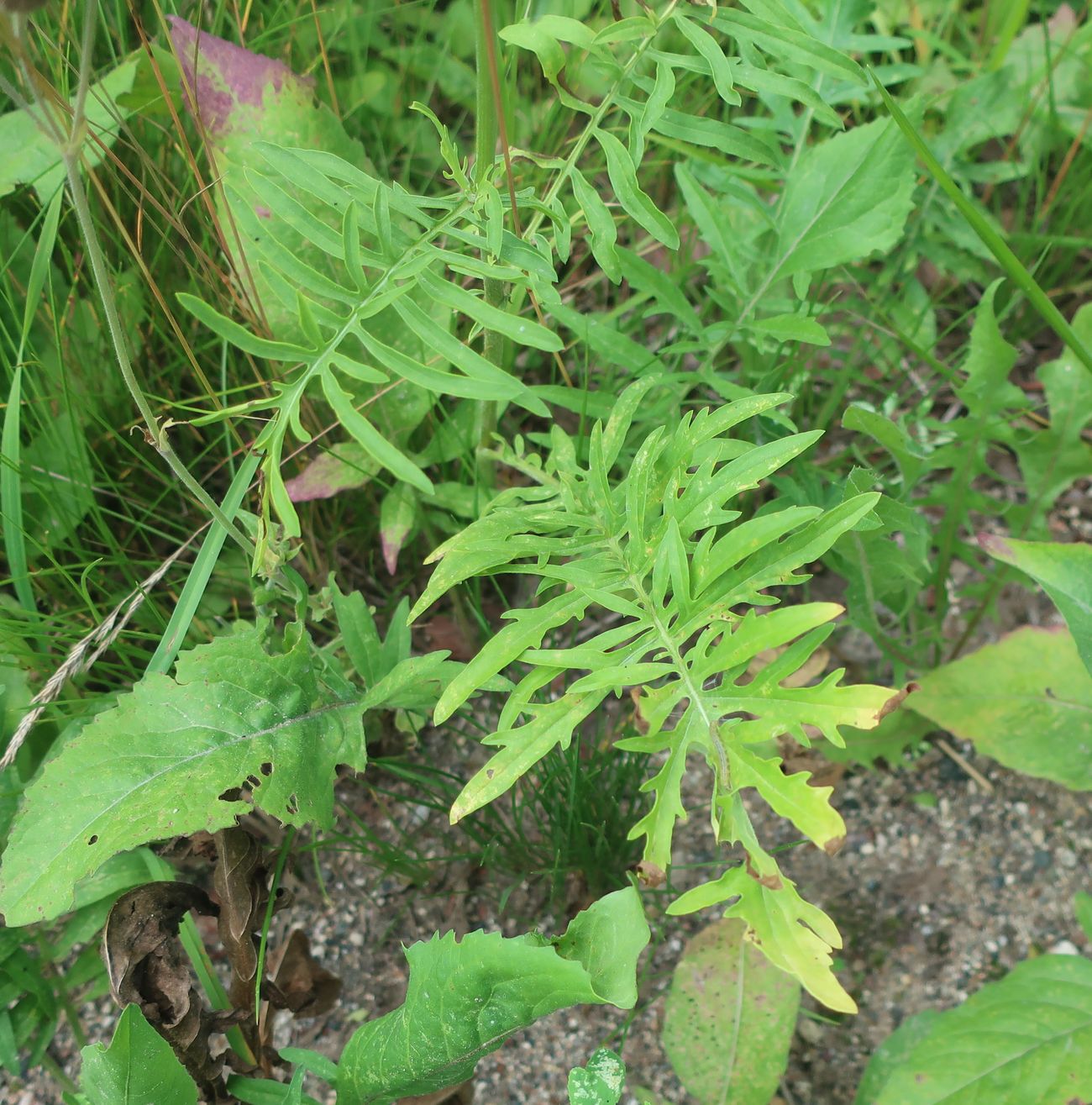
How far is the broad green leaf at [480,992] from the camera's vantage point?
3.66ft

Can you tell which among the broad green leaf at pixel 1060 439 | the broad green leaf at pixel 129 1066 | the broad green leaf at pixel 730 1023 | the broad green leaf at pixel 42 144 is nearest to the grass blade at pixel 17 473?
the broad green leaf at pixel 42 144

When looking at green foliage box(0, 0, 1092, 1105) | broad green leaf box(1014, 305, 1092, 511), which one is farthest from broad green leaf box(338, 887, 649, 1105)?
broad green leaf box(1014, 305, 1092, 511)

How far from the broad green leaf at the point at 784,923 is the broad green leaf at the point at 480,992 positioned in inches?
7.0

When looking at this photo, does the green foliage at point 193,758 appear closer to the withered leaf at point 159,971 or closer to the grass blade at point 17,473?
the withered leaf at point 159,971

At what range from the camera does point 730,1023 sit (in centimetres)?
143

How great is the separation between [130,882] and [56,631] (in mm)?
367

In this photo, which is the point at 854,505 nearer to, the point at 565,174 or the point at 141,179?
the point at 565,174

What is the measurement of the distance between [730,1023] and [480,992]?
1.50 feet

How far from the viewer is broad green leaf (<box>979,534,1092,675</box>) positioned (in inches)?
51.8

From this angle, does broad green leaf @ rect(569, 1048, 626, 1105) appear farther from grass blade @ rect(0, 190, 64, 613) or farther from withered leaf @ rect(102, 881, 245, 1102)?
grass blade @ rect(0, 190, 64, 613)

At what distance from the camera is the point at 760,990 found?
1.46 m

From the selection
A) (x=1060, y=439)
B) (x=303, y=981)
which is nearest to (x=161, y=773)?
(x=303, y=981)

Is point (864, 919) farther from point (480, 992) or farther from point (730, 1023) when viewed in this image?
point (480, 992)

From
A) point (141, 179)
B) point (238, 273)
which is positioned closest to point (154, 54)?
point (141, 179)
